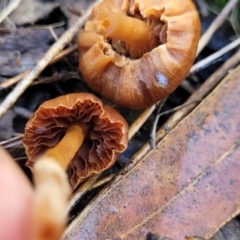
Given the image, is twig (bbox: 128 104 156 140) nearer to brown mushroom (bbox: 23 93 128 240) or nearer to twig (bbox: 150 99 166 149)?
twig (bbox: 150 99 166 149)

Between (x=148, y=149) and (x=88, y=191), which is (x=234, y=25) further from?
(x=88, y=191)

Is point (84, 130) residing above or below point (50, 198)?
below

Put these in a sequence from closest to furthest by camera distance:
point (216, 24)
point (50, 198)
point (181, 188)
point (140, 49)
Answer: point (50, 198) → point (181, 188) → point (140, 49) → point (216, 24)

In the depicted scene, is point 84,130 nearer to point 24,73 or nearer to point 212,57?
point 24,73

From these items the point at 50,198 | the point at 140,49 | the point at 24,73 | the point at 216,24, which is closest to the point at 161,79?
the point at 140,49

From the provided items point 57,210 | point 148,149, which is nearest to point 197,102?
point 148,149

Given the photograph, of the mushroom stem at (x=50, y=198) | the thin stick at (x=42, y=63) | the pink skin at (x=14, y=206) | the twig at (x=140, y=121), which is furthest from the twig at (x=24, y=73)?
the pink skin at (x=14, y=206)

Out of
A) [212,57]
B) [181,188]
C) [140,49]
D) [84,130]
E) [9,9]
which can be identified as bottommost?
[181,188]
